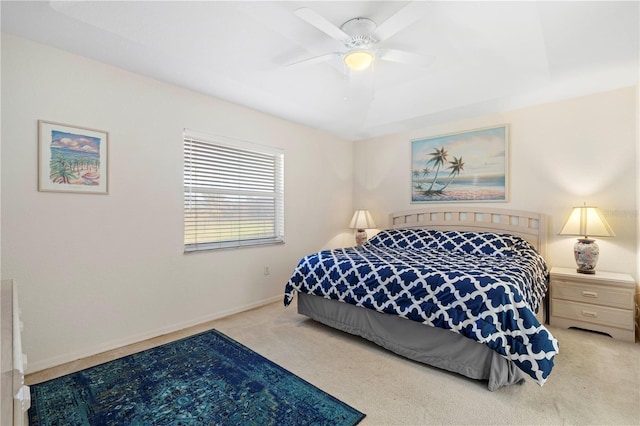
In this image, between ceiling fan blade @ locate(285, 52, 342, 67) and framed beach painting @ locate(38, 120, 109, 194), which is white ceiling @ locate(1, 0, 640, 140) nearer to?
ceiling fan blade @ locate(285, 52, 342, 67)

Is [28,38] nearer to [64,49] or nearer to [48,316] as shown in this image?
[64,49]

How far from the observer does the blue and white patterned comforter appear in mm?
1835

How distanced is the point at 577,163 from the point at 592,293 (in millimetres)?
1355

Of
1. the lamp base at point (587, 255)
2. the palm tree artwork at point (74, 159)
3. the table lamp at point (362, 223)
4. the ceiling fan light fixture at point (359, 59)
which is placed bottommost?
the lamp base at point (587, 255)

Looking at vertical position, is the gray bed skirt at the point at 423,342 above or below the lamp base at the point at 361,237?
below

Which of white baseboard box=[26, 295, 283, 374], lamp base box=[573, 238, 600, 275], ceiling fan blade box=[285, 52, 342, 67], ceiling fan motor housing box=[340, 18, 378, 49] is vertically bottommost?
white baseboard box=[26, 295, 283, 374]

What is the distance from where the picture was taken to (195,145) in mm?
3127

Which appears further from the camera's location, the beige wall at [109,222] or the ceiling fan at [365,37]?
the beige wall at [109,222]

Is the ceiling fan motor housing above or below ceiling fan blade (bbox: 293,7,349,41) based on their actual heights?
above

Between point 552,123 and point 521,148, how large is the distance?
1.22ft

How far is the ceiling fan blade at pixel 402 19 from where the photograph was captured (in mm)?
1611

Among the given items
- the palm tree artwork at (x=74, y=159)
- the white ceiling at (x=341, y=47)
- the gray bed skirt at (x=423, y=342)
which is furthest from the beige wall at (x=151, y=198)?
the gray bed skirt at (x=423, y=342)

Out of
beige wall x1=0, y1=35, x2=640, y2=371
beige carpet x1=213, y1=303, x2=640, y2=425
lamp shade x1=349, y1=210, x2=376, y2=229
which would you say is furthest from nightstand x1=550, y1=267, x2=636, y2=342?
lamp shade x1=349, y1=210, x2=376, y2=229

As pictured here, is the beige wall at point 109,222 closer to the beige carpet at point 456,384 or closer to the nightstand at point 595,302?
the beige carpet at point 456,384
